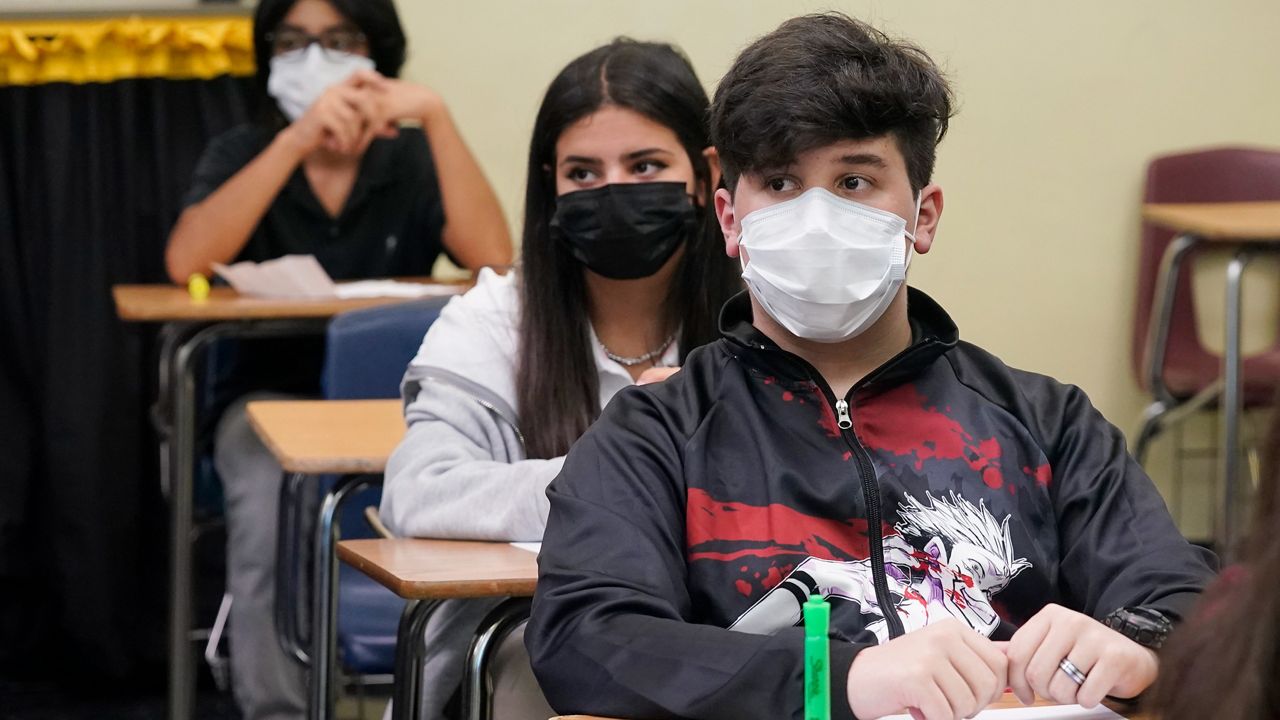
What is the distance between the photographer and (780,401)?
156 cm

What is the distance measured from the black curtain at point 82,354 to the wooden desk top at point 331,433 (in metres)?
1.39

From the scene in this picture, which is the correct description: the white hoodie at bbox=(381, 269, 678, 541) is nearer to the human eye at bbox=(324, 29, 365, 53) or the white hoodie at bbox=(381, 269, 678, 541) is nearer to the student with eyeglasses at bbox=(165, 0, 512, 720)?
the student with eyeglasses at bbox=(165, 0, 512, 720)

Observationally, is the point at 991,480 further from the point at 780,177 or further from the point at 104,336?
the point at 104,336

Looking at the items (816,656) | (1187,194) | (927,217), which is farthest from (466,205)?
(816,656)

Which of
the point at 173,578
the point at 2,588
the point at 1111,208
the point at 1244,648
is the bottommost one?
the point at 2,588

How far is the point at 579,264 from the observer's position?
2191 millimetres

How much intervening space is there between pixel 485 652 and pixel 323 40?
7.29 feet

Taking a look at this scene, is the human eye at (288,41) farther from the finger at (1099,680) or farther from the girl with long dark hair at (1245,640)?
the girl with long dark hair at (1245,640)

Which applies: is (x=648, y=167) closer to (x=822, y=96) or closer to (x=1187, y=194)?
(x=822, y=96)

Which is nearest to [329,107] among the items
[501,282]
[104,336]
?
[104,336]

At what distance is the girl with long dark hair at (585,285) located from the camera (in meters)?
2.12

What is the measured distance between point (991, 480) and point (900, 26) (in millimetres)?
3092

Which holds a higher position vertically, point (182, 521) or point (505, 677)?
point (505, 677)

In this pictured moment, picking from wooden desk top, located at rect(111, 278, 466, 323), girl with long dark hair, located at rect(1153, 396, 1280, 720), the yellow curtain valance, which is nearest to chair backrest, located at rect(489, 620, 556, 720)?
girl with long dark hair, located at rect(1153, 396, 1280, 720)
